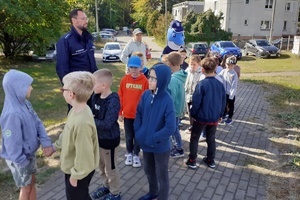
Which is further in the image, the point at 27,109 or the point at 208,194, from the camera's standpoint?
the point at 208,194

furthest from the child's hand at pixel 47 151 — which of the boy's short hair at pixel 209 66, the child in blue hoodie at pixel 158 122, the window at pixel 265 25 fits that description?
the window at pixel 265 25

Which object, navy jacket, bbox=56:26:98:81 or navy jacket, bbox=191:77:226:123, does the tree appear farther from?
navy jacket, bbox=191:77:226:123

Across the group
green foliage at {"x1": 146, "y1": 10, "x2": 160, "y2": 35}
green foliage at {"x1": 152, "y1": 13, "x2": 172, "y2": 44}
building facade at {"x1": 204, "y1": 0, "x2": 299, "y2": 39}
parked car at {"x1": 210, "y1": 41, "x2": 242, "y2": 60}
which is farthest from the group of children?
green foliage at {"x1": 146, "y1": 10, "x2": 160, "y2": 35}

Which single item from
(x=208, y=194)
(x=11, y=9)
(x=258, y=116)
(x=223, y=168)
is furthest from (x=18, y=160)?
(x=11, y=9)

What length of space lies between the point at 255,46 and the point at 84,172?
78.4 feet

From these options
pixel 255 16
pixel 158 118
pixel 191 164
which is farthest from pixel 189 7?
pixel 158 118

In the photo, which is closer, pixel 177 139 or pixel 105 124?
pixel 105 124

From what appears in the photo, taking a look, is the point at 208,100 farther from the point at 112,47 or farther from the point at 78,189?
the point at 112,47

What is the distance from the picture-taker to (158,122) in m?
3.19

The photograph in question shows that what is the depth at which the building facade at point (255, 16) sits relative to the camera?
35312 millimetres

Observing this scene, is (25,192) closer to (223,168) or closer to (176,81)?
(176,81)

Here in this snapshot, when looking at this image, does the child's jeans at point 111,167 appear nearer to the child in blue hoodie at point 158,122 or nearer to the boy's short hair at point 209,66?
the child in blue hoodie at point 158,122

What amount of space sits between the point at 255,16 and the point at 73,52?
35967mm

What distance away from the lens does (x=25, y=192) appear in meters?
3.18
